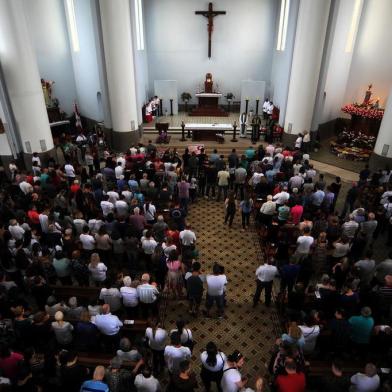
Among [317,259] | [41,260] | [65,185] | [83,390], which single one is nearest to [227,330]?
[317,259]

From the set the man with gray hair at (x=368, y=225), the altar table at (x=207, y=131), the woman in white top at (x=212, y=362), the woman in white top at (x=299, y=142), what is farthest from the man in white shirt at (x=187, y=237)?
the altar table at (x=207, y=131)

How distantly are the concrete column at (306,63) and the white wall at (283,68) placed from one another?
0.82m

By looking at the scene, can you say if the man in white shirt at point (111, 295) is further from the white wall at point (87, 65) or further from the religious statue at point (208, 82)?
the religious statue at point (208, 82)

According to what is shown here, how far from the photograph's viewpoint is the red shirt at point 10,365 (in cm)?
452

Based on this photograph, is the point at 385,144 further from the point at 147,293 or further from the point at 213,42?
the point at 213,42

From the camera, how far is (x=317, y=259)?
24.0ft

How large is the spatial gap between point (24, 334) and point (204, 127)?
12770mm

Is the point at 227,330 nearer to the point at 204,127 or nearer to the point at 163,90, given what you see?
the point at 204,127

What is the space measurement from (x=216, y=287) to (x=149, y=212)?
117 inches

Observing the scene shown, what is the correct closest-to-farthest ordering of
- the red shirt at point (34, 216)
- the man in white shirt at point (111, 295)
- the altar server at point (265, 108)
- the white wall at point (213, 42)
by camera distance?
1. the man in white shirt at point (111, 295)
2. the red shirt at point (34, 216)
3. the altar server at point (265, 108)
4. the white wall at point (213, 42)

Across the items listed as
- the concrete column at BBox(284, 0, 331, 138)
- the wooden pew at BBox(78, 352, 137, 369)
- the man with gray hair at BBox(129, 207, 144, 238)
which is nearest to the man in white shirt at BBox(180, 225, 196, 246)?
the man with gray hair at BBox(129, 207, 144, 238)

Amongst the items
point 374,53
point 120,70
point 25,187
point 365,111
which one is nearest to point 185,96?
point 120,70

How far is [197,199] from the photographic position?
38.4 feet

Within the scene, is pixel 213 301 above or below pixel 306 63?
below
